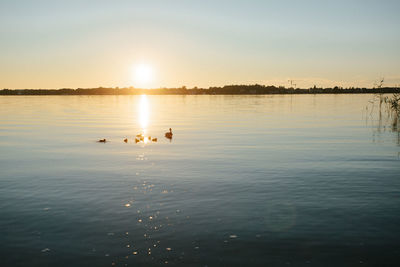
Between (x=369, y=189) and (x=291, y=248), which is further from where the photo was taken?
(x=369, y=189)

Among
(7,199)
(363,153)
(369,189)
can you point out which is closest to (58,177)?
(7,199)

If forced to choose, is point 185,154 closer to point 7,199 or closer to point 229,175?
point 229,175

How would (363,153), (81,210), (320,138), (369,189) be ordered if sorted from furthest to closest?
(320,138), (363,153), (369,189), (81,210)

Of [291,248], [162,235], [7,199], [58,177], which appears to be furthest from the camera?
[58,177]

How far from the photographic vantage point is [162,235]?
1337cm

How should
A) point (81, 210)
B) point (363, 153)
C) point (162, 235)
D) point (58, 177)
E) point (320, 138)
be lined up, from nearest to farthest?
point (162, 235)
point (81, 210)
point (58, 177)
point (363, 153)
point (320, 138)

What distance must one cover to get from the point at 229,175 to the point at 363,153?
14.4m

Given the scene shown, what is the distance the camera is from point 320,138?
135ft

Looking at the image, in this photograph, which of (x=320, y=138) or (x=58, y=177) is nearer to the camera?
(x=58, y=177)

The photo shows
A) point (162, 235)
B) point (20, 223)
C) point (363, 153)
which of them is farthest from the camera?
point (363, 153)

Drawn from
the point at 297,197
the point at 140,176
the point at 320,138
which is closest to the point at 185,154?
the point at 140,176

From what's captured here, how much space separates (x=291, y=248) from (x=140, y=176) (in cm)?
1253

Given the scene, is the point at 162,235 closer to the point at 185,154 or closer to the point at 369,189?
the point at 369,189

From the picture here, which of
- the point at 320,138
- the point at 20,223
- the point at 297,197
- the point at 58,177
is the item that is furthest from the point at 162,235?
the point at 320,138
